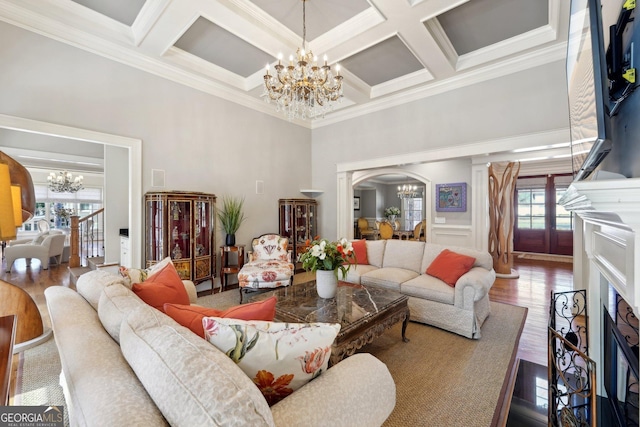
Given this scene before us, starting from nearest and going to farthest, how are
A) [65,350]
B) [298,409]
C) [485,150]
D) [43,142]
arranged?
[298,409] < [65,350] < [485,150] < [43,142]

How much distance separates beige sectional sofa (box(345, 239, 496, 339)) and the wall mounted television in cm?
182

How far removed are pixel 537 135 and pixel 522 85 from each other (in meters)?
0.72

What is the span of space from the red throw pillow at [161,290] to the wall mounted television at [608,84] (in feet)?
7.14

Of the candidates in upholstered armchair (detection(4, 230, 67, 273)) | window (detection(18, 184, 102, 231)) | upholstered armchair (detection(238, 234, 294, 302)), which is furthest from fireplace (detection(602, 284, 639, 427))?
window (detection(18, 184, 102, 231))

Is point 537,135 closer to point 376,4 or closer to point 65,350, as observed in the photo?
point 376,4

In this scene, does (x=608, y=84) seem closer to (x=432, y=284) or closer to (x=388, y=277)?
(x=432, y=284)

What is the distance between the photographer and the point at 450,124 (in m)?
4.18

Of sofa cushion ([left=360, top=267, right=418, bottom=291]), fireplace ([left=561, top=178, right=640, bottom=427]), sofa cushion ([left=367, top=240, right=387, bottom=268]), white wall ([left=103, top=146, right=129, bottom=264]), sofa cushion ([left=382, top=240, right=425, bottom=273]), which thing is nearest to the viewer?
fireplace ([left=561, top=178, right=640, bottom=427])

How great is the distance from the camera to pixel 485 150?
3.83m

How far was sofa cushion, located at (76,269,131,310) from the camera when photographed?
1563mm

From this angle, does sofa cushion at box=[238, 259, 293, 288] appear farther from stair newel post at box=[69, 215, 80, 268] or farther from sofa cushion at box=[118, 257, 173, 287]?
stair newel post at box=[69, 215, 80, 268]

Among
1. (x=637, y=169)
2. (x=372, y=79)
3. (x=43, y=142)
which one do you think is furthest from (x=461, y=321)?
(x=43, y=142)

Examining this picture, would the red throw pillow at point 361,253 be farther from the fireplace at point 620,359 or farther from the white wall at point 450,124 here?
the fireplace at point 620,359

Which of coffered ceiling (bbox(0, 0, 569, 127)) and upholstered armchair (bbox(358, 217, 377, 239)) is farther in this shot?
upholstered armchair (bbox(358, 217, 377, 239))
